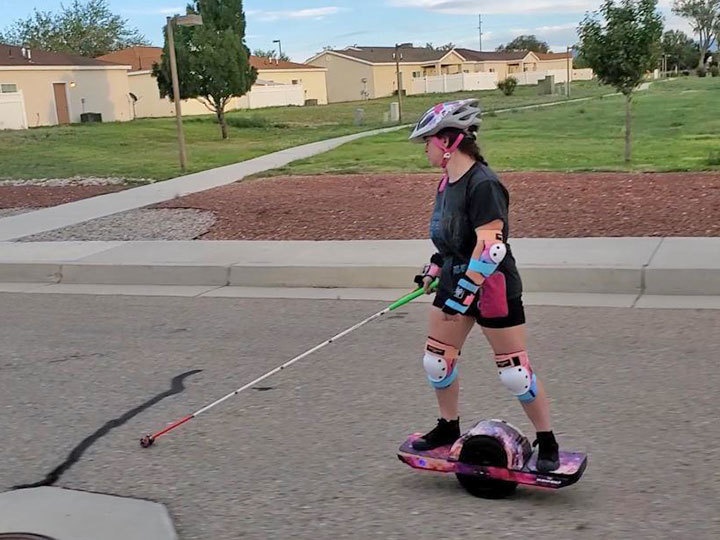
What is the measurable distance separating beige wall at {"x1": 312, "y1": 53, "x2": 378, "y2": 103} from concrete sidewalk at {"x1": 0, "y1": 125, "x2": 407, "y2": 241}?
196 ft

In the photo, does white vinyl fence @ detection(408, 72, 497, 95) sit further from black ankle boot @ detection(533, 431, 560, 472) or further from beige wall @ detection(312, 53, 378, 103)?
black ankle boot @ detection(533, 431, 560, 472)

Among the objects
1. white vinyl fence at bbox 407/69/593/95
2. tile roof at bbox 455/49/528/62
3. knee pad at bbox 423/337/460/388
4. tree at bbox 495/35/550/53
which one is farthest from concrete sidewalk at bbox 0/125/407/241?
tree at bbox 495/35/550/53

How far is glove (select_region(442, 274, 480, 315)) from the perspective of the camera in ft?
12.1

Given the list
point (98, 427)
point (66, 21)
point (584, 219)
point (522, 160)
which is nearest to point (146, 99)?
point (66, 21)

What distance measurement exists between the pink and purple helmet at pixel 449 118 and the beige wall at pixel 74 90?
4213cm

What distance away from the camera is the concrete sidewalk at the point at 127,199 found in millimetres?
13297

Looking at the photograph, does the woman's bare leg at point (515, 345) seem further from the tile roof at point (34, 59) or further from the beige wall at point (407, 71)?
the beige wall at point (407, 71)

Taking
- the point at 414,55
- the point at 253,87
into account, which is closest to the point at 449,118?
the point at 253,87

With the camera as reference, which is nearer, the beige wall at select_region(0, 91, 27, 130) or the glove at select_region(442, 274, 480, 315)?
the glove at select_region(442, 274, 480, 315)

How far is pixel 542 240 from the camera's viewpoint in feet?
31.8

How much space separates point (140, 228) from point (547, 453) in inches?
376

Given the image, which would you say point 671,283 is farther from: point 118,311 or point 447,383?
point 118,311

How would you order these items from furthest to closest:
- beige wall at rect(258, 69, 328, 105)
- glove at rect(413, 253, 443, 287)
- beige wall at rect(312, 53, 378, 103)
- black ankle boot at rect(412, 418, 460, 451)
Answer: beige wall at rect(312, 53, 378, 103)
beige wall at rect(258, 69, 328, 105)
black ankle boot at rect(412, 418, 460, 451)
glove at rect(413, 253, 443, 287)

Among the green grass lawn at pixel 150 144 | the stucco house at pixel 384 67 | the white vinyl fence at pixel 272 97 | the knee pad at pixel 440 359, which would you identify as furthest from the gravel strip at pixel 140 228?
the stucco house at pixel 384 67
